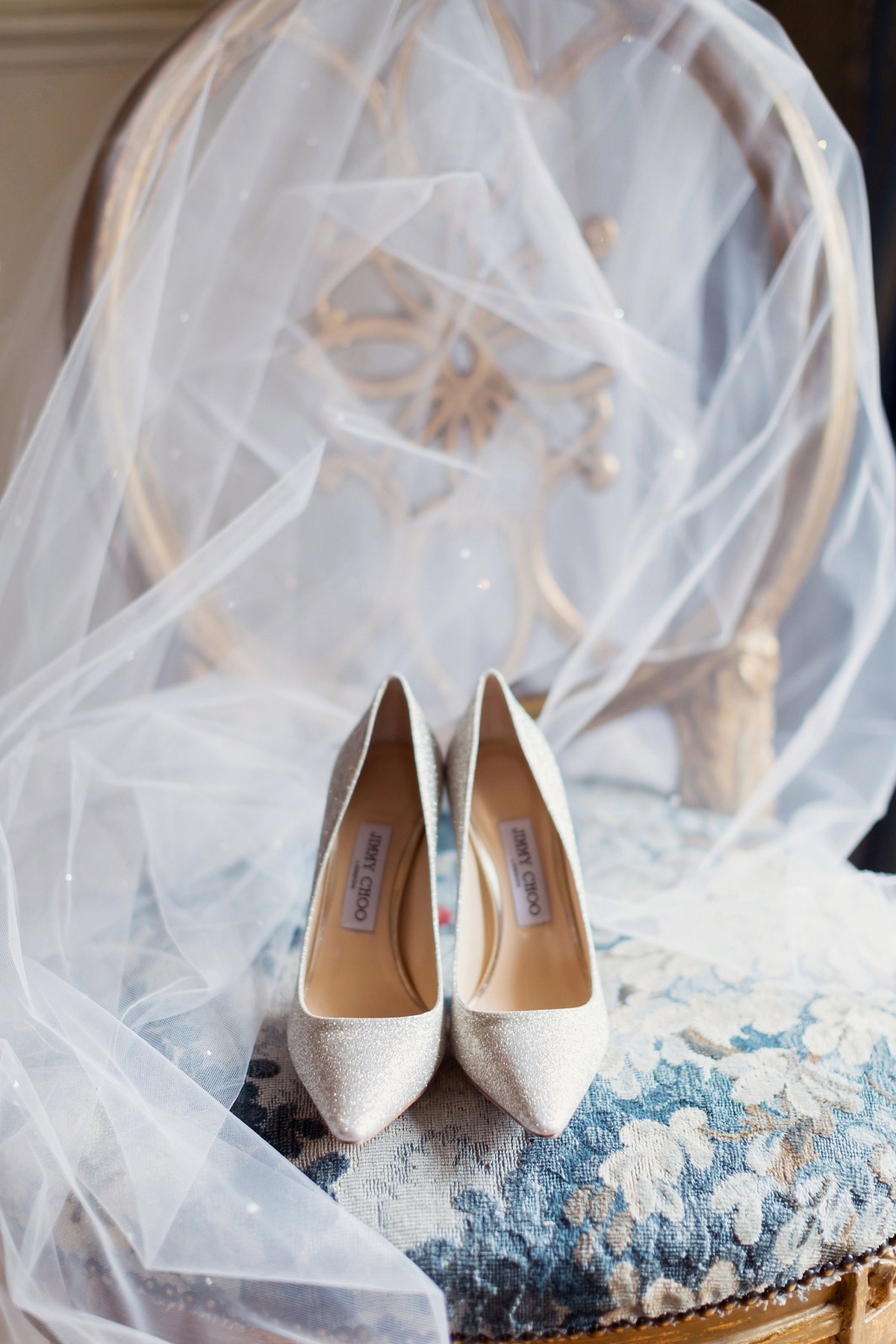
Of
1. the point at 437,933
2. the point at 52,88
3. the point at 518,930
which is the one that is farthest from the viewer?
the point at 52,88

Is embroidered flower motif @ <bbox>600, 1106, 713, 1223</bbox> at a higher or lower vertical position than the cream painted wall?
lower

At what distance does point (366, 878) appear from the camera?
0.72m

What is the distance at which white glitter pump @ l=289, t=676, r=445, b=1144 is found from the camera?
0.50 metres

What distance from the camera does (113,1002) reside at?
568mm

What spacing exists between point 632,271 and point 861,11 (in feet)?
1.81

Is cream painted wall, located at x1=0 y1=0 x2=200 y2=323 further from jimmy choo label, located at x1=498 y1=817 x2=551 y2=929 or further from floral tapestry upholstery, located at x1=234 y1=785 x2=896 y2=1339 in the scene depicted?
floral tapestry upholstery, located at x1=234 y1=785 x2=896 y2=1339

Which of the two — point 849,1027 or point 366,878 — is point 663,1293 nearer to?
point 849,1027

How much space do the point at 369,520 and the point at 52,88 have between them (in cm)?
54

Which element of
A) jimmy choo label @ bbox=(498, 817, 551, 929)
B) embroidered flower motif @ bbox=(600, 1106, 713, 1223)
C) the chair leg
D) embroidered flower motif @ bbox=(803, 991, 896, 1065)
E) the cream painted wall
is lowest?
the chair leg

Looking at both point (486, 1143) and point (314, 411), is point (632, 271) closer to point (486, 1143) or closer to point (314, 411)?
point (314, 411)

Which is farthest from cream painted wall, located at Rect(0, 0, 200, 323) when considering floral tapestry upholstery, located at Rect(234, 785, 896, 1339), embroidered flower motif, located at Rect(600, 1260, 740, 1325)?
embroidered flower motif, located at Rect(600, 1260, 740, 1325)

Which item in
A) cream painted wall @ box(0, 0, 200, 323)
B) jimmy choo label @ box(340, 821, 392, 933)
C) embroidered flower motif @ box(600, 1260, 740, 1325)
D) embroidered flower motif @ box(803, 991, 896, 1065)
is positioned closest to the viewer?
embroidered flower motif @ box(600, 1260, 740, 1325)

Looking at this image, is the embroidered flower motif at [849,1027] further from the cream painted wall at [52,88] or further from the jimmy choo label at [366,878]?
the cream painted wall at [52,88]

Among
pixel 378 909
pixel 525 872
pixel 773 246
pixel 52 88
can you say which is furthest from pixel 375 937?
pixel 52 88
